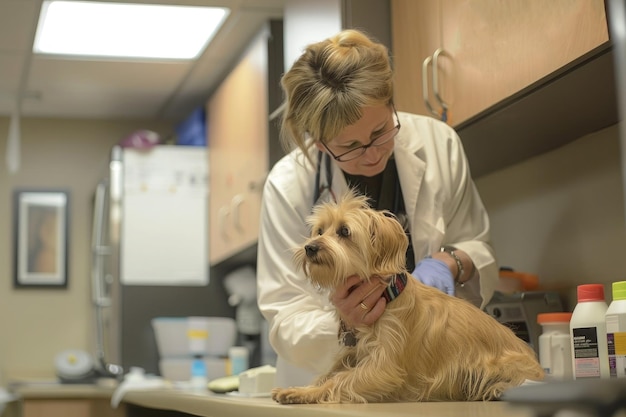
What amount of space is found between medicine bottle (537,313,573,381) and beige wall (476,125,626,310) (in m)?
0.21

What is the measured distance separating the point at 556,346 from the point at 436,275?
472 mm

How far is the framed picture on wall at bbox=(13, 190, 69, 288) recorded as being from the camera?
5.42 m

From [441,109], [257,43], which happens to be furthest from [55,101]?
[441,109]

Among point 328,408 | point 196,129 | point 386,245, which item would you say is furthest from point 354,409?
point 196,129

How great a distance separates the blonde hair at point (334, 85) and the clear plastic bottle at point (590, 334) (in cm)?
55

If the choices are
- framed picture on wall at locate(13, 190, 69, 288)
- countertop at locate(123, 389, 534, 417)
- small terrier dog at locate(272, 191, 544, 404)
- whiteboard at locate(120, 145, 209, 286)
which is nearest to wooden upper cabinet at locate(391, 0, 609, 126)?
small terrier dog at locate(272, 191, 544, 404)

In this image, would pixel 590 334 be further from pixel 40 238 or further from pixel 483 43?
pixel 40 238

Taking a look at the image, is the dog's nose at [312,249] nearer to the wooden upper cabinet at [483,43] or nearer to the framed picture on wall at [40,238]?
the wooden upper cabinet at [483,43]

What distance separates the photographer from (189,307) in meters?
4.45

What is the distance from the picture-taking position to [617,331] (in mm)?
1544

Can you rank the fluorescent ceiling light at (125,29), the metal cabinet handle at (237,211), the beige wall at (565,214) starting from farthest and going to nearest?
1. the metal cabinet handle at (237,211)
2. the fluorescent ceiling light at (125,29)
3. the beige wall at (565,214)

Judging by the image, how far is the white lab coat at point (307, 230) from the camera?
5.55 ft

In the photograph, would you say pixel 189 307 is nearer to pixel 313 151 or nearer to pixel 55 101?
pixel 55 101

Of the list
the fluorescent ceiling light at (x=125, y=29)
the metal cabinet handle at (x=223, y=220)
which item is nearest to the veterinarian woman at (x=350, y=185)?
the fluorescent ceiling light at (x=125, y=29)
